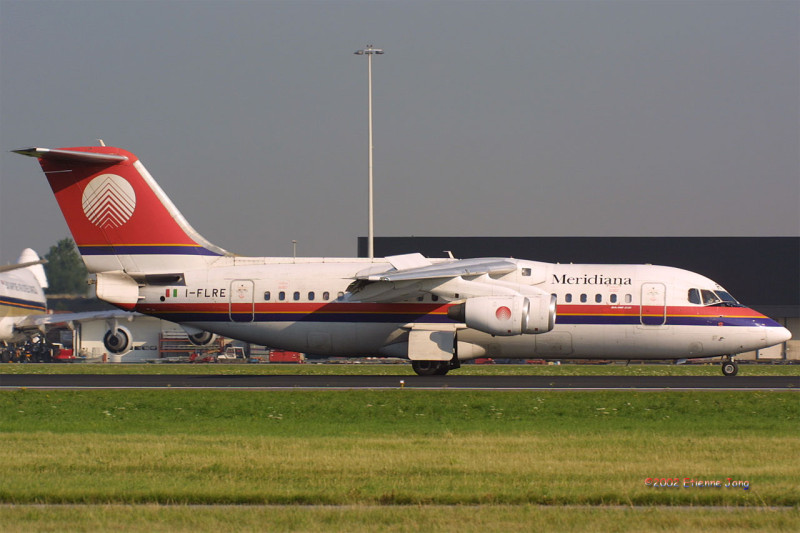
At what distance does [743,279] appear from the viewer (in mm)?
69812

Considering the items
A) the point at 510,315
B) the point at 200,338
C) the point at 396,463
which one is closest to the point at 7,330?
the point at 200,338

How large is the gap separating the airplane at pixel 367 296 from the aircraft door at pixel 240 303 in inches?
1.4

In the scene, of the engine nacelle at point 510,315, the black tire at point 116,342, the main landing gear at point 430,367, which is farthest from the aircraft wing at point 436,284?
the black tire at point 116,342

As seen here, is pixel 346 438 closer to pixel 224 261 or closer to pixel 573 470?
pixel 573 470

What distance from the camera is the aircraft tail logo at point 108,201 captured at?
35.3m

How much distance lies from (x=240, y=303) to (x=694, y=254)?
4426 cm

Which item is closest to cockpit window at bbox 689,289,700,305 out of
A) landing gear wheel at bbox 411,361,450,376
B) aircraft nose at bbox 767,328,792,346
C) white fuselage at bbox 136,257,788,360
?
white fuselage at bbox 136,257,788,360

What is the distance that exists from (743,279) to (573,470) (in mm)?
59908

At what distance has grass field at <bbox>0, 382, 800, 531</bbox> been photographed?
11141mm

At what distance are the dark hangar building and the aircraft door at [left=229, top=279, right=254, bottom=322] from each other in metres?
34.7

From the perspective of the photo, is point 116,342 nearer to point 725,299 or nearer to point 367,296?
point 367,296

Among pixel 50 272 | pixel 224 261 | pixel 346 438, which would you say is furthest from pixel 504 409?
pixel 50 272

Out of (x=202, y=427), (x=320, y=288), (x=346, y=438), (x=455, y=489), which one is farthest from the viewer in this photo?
(x=320, y=288)

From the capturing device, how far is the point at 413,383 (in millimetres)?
30109
